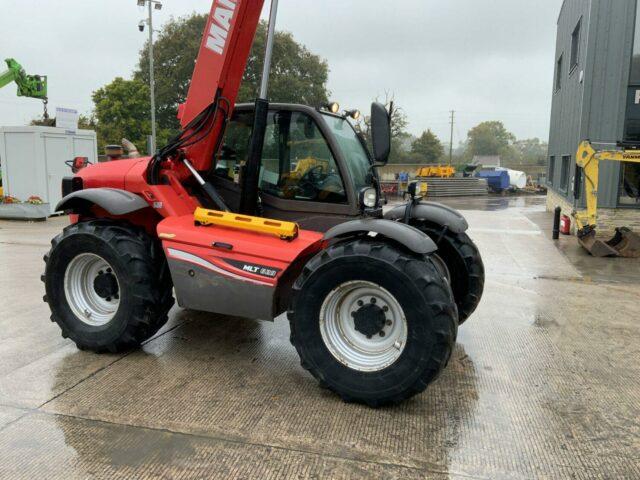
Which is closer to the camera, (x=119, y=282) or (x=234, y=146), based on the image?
(x=119, y=282)

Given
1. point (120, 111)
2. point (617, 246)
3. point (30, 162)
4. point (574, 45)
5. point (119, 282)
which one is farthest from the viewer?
point (120, 111)

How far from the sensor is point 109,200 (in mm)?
4027

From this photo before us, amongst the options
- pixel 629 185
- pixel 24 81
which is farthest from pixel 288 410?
pixel 24 81

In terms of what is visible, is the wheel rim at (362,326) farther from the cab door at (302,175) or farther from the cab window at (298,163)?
the cab window at (298,163)

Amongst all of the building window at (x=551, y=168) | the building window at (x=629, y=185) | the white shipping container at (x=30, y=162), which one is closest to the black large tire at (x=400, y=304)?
the building window at (x=629, y=185)

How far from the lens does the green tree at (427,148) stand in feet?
179

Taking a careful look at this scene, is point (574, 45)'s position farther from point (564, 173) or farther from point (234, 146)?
point (234, 146)

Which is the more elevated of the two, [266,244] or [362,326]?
[266,244]

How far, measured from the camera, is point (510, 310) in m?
5.75

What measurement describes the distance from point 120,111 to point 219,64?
3048cm

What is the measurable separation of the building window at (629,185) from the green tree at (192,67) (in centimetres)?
2712

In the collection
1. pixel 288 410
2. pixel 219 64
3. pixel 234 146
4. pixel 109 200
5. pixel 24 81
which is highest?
pixel 24 81

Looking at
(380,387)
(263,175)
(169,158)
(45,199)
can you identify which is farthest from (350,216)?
(45,199)

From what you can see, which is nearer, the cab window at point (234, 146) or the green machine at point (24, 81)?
the cab window at point (234, 146)
